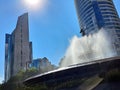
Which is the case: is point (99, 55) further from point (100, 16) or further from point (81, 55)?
point (100, 16)

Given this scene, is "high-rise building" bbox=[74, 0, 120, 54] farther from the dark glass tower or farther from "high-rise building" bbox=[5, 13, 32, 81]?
"high-rise building" bbox=[5, 13, 32, 81]

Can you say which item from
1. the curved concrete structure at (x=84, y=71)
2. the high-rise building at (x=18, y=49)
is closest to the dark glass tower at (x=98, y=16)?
the high-rise building at (x=18, y=49)

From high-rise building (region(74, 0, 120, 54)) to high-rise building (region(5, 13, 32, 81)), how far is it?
41245 millimetres

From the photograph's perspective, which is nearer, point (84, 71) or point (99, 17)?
point (84, 71)

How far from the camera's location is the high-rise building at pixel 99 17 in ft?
332

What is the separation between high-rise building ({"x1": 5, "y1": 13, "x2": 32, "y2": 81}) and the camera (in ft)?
409

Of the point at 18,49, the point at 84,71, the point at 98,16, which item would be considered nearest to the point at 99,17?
the point at 98,16

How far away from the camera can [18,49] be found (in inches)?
5167

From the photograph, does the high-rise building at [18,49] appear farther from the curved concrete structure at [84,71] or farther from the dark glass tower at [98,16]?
the curved concrete structure at [84,71]

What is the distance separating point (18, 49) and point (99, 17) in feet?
184

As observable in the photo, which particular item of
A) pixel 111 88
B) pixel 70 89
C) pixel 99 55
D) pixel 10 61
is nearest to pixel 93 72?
pixel 70 89

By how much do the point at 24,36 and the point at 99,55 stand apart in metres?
94.1

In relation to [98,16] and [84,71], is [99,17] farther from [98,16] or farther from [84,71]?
[84,71]

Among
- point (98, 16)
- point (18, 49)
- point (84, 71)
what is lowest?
point (84, 71)
